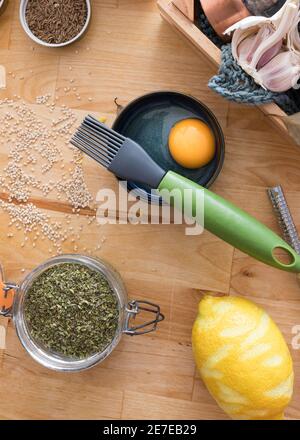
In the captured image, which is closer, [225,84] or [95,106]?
[225,84]

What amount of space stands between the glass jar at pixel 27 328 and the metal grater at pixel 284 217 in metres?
0.23

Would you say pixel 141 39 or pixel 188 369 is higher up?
pixel 141 39

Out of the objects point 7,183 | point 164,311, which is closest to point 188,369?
point 164,311

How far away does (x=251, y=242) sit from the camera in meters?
0.79

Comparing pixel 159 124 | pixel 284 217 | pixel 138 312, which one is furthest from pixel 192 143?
pixel 138 312

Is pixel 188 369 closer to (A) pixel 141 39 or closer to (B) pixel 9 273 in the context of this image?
(B) pixel 9 273

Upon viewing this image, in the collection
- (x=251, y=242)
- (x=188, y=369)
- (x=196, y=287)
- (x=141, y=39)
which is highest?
(x=141, y=39)

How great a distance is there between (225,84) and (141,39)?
0.62ft

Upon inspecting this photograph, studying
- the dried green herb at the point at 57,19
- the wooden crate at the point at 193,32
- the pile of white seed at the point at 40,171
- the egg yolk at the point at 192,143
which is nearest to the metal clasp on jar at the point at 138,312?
the pile of white seed at the point at 40,171

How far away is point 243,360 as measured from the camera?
798mm

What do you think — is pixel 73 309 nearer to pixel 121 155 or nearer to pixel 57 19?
pixel 121 155

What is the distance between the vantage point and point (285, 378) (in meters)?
0.81

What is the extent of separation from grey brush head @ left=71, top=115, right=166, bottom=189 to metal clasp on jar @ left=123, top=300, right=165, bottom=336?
0.62ft

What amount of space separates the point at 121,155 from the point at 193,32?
0.67 feet
